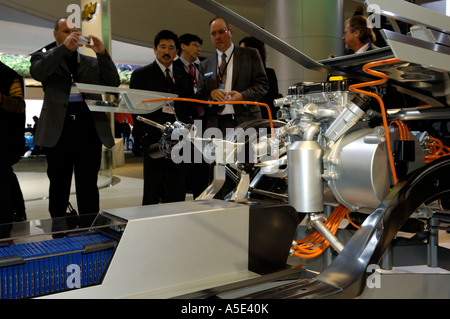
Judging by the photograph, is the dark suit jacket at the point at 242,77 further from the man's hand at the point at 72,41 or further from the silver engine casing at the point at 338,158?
the silver engine casing at the point at 338,158

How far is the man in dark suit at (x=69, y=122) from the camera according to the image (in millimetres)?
2740

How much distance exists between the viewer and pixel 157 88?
316 cm

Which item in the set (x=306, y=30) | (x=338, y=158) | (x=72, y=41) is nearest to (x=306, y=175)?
(x=338, y=158)

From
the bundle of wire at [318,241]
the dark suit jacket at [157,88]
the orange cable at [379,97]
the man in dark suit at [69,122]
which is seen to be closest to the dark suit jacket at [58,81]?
the man in dark suit at [69,122]

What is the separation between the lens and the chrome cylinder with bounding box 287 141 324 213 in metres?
1.42

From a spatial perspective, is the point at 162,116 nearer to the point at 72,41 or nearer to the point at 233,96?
the point at 233,96

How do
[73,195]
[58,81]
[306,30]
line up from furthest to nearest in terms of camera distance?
[306,30], [73,195], [58,81]

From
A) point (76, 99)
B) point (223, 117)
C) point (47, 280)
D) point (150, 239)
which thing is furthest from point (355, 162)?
point (76, 99)

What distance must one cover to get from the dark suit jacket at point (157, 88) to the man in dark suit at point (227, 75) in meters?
0.13

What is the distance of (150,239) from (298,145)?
588mm

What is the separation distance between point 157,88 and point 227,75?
60 cm

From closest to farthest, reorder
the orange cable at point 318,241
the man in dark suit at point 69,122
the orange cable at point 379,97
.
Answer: the orange cable at point 379,97 → the orange cable at point 318,241 → the man in dark suit at point 69,122

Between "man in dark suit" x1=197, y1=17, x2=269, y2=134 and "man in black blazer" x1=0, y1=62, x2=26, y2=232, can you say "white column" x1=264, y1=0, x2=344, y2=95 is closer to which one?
"man in dark suit" x1=197, y1=17, x2=269, y2=134

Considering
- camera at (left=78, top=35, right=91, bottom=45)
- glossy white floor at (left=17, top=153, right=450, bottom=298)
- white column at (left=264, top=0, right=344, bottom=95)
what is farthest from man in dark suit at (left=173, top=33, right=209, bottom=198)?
white column at (left=264, top=0, right=344, bottom=95)
